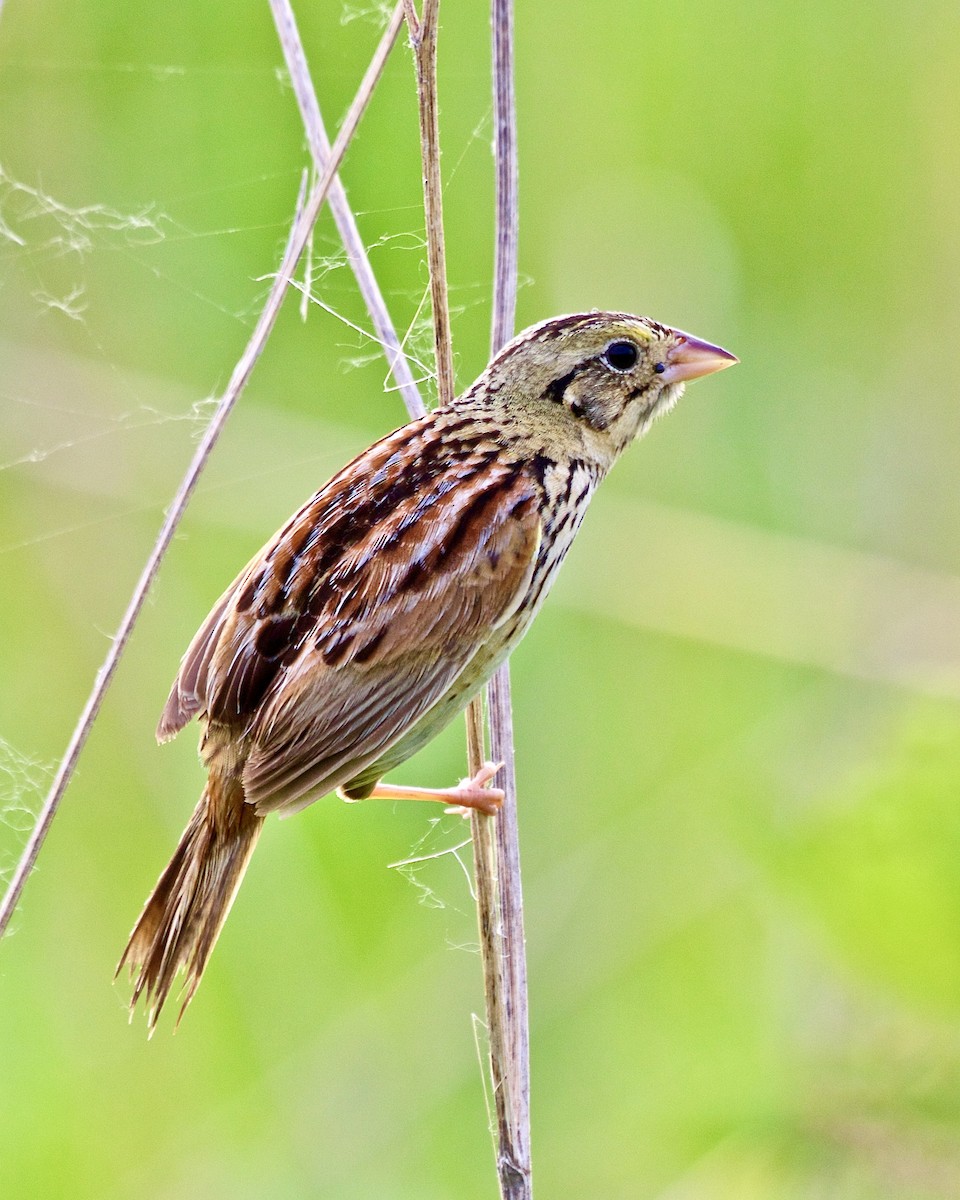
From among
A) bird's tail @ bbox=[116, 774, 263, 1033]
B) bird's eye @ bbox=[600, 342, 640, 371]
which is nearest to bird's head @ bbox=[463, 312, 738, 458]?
bird's eye @ bbox=[600, 342, 640, 371]

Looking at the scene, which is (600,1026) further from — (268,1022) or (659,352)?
(659,352)

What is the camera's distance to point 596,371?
2.71 meters

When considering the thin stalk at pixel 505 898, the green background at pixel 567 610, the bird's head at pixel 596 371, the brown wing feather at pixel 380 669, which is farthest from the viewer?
the green background at pixel 567 610

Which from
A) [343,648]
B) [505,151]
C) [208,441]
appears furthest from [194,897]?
[505,151]

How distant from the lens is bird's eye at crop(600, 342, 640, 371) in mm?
2701

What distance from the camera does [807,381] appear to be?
13.3 ft

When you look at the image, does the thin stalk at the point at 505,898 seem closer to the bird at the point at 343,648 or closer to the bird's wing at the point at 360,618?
the bird at the point at 343,648

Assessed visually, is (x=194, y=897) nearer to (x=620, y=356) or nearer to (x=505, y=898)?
(x=505, y=898)

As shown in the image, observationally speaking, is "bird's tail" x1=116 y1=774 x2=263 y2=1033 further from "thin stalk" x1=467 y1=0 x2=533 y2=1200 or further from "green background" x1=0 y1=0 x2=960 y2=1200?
"green background" x1=0 y1=0 x2=960 y2=1200

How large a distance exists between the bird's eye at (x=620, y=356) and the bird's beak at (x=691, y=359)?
0.22 ft

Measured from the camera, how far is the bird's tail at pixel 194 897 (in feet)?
7.84

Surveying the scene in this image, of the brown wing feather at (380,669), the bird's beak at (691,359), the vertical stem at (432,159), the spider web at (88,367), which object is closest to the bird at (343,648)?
the brown wing feather at (380,669)

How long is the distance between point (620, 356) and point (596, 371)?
54mm

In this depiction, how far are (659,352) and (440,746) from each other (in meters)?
1.10
